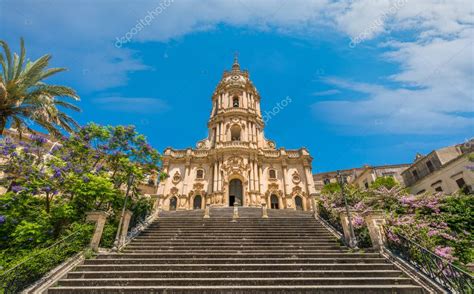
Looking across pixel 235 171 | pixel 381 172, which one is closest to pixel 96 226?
pixel 235 171

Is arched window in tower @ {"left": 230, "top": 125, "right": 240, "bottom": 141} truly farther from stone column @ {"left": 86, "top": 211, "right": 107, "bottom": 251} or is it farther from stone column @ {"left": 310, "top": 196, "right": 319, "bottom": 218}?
stone column @ {"left": 86, "top": 211, "right": 107, "bottom": 251}

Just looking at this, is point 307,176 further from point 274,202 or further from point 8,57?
point 8,57

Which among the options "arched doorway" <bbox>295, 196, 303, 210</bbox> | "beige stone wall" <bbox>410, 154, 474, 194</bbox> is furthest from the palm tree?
"beige stone wall" <bbox>410, 154, 474, 194</bbox>

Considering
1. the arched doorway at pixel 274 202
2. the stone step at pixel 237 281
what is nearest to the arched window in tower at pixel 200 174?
the arched doorway at pixel 274 202

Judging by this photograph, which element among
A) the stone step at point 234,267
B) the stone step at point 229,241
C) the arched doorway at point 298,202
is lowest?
the stone step at point 234,267

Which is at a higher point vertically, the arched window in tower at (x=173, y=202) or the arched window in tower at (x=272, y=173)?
the arched window in tower at (x=272, y=173)

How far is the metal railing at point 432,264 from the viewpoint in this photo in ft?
20.3

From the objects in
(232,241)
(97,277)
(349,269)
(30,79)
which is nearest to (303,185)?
(232,241)

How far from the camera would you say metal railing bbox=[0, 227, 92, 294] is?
6.54 meters

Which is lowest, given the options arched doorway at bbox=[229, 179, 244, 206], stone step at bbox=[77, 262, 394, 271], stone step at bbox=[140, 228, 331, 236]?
stone step at bbox=[77, 262, 394, 271]

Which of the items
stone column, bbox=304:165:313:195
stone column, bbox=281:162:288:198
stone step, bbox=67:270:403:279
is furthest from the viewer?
stone column, bbox=281:162:288:198

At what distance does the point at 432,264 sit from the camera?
744 cm

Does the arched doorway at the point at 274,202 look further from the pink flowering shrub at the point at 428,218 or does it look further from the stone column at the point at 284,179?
the pink flowering shrub at the point at 428,218

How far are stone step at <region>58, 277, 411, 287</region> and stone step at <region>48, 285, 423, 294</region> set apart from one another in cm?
43
